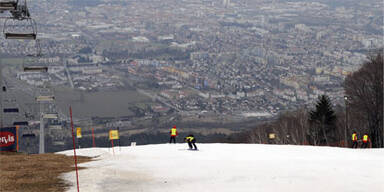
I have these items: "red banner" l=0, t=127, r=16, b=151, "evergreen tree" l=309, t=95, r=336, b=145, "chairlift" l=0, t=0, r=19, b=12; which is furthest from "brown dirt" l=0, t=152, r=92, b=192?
"evergreen tree" l=309, t=95, r=336, b=145

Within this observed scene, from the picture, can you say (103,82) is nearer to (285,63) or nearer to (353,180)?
(285,63)

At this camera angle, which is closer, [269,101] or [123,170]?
[123,170]

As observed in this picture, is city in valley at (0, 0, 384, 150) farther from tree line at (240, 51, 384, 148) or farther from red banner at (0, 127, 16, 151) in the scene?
red banner at (0, 127, 16, 151)

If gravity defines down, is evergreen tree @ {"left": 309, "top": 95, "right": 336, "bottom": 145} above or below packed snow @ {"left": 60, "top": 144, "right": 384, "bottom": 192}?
below

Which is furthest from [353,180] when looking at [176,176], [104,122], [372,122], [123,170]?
[104,122]

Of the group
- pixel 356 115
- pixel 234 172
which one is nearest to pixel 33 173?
pixel 234 172

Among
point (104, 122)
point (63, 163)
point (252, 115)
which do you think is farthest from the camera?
point (252, 115)
